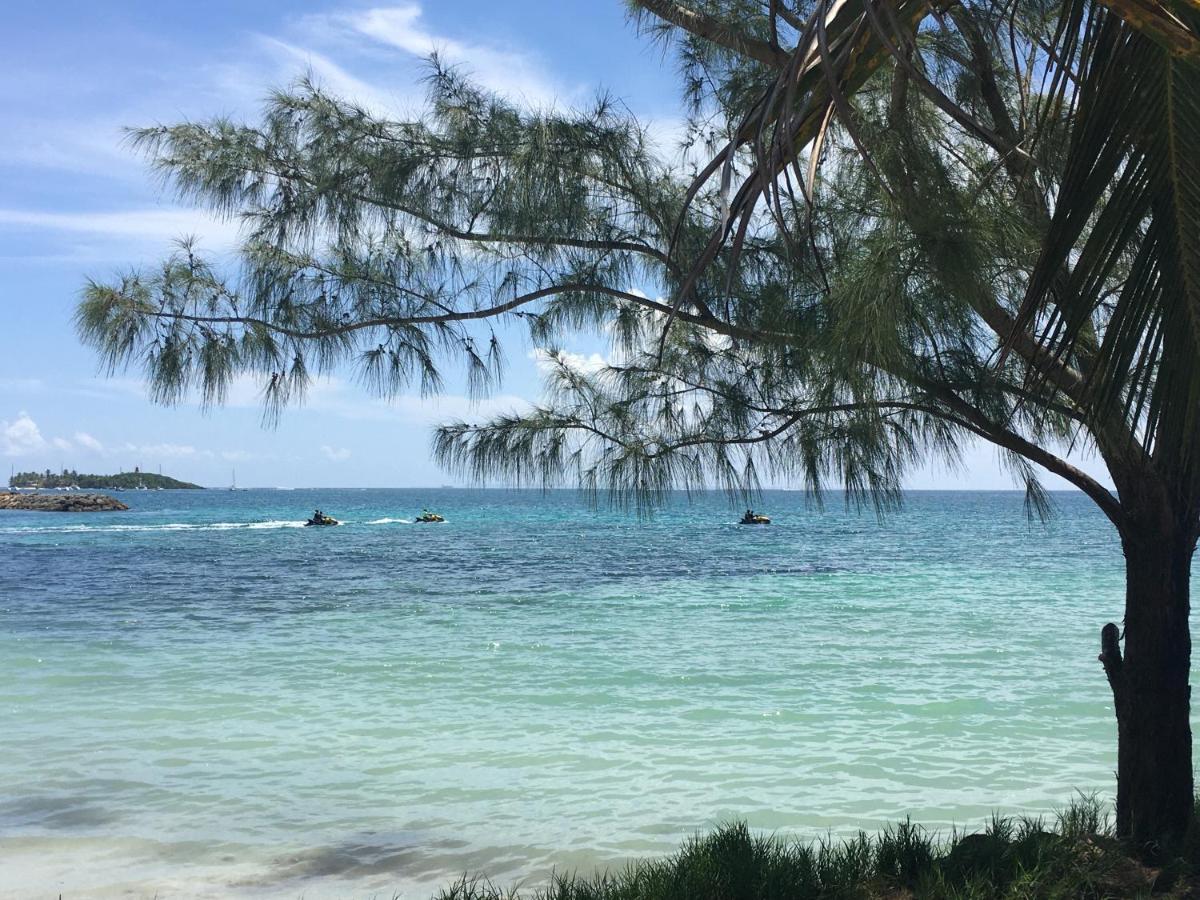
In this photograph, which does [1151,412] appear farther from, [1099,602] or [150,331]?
[1099,602]

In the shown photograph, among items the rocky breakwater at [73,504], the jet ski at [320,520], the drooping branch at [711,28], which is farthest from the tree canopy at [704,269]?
the rocky breakwater at [73,504]

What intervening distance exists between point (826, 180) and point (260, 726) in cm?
548

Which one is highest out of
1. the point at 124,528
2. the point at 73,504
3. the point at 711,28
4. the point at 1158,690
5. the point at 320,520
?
the point at 711,28

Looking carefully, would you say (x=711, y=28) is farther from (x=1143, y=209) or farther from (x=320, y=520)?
(x=320, y=520)

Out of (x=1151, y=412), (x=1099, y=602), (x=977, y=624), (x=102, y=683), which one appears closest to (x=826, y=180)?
(x=1151, y=412)

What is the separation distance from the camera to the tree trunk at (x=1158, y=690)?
11.2 ft

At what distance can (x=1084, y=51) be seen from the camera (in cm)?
171

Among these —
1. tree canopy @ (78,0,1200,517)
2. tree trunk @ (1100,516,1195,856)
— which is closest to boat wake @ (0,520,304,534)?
tree canopy @ (78,0,1200,517)

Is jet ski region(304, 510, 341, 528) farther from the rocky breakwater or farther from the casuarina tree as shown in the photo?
the casuarina tree

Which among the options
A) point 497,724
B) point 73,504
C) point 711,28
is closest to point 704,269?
point 711,28

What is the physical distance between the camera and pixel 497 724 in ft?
23.4

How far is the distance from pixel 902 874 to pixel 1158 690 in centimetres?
108

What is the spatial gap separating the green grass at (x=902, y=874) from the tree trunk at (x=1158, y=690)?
0.64 ft

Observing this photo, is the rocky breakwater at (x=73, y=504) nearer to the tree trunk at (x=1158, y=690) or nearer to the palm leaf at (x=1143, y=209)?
the tree trunk at (x=1158, y=690)
